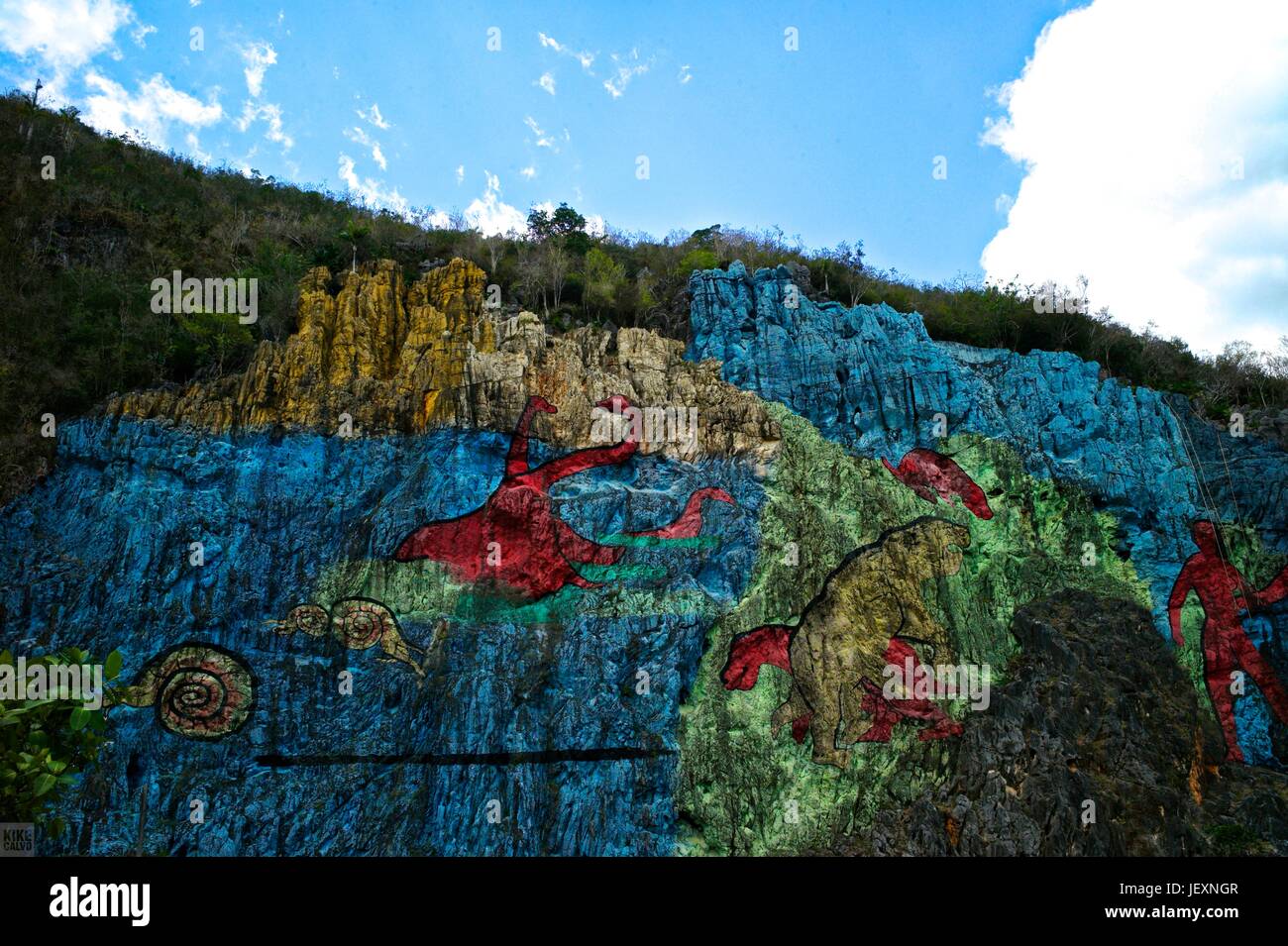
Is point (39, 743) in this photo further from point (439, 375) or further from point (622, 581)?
point (439, 375)

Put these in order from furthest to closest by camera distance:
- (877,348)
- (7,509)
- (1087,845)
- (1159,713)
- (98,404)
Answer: (877,348) → (98,404) → (7,509) → (1159,713) → (1087,845)

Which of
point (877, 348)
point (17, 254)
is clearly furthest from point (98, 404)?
point (877, 348)

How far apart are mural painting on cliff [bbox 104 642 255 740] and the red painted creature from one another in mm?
3258

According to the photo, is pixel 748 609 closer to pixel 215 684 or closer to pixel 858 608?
pixel 858 608

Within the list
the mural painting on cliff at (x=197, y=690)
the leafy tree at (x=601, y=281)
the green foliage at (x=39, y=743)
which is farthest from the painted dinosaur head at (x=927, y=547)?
the green foliage at (x=39, y=743)

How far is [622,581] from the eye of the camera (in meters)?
15.8

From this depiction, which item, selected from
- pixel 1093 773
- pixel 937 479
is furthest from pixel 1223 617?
pixel 1093 773

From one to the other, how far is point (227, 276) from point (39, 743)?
18.6m

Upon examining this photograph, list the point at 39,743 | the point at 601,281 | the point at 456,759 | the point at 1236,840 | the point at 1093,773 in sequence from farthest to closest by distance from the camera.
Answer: the point at 601,281 → the point at 456,759 → the point at 1093,773 → the point at 1236,840 → the point at 39,743

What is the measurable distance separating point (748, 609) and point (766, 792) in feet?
10.3

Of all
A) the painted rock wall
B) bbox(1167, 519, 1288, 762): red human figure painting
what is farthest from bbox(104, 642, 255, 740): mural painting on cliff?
bbox(1167, 519, 1288, 762): red human figure painting

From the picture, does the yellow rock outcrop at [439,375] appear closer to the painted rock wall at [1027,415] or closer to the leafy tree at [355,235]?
the painted rock wall at [1027,415]

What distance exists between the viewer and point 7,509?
15758mm

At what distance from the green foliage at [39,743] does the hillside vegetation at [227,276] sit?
14.7m
